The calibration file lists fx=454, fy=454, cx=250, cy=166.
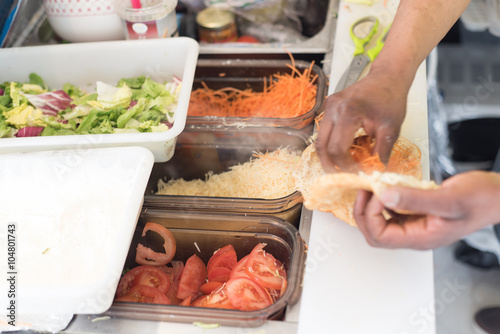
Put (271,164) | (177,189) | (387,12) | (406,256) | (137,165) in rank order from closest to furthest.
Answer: (406,256) < (137,165) < (271,164) < (177,189) < (387,12)

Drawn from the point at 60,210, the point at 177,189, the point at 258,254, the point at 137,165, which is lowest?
the point at 177,189

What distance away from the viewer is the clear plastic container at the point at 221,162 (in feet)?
5.16

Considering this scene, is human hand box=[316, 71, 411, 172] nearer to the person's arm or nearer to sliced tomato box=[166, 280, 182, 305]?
the person's arm

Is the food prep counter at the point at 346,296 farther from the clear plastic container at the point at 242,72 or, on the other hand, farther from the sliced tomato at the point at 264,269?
the clear plastic container at the point at 242,72

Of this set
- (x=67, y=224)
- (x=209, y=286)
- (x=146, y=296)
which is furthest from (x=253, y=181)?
(x=67, y=224)

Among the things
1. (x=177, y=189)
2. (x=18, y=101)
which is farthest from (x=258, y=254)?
(x=18, y=101)

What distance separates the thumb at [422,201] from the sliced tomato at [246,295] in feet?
1.85

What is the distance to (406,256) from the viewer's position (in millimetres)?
1339

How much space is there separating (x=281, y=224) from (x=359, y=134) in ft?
1.29

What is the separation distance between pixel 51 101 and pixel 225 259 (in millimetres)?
1036

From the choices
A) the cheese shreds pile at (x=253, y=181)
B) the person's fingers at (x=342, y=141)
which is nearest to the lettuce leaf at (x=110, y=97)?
the cheese shreds pile at (x=253, y=181)

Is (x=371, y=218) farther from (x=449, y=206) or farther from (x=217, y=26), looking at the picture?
(x=217, y=26)

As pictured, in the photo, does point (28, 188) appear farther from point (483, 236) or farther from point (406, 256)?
point (483, 236)

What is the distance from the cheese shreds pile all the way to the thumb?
655mm
